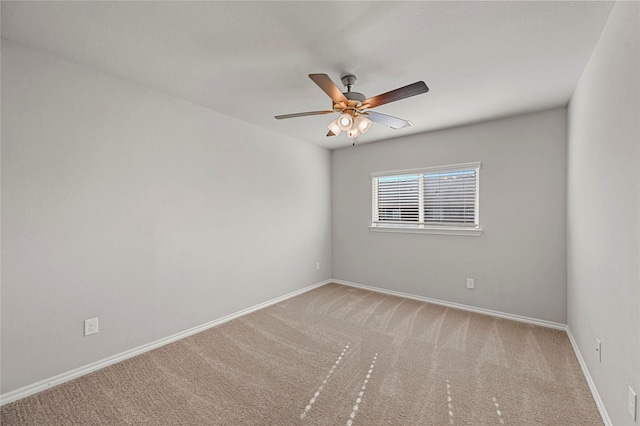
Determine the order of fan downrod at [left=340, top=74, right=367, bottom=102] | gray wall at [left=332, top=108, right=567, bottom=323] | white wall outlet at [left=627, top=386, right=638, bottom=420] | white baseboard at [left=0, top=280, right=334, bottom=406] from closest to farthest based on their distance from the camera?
white wall outlet at [left=627, top=386, right=638, bottom=420]
white baseboard at [left=0, top=280, right=334, bottom=406]
fan downrod at [left=340, top=74, right=367, bottom=102]
gray wall at [left=332, top=108, right=567, bottom=323]

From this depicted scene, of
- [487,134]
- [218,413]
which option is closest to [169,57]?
[218,413]

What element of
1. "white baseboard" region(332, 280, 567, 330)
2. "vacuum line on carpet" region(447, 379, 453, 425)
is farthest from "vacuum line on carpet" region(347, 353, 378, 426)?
"white baseboard" region(332, 280, 567, 330)

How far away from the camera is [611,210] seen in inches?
62.5

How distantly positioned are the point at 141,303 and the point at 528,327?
403 cm

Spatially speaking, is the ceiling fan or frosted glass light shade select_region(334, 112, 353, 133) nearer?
the ceiling fan

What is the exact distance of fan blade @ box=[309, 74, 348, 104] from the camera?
5.64 feet

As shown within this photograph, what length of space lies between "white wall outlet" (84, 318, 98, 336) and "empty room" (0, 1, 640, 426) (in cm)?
1

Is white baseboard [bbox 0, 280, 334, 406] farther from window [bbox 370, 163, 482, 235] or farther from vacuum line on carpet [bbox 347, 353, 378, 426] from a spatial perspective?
window [bbox 370, 163, 482, 235]

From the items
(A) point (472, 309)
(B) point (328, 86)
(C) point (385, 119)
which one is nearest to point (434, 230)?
(A) point (472, 309)

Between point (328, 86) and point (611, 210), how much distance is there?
6.23 ft

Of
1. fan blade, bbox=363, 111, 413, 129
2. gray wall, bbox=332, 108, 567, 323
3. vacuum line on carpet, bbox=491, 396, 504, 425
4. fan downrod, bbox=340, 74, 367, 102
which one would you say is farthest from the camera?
gray wall, bbox=332, 108, 567, 323

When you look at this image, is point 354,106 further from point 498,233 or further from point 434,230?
point 498,233

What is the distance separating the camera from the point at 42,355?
1.96 metres

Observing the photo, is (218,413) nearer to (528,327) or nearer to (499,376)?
(499,376)
